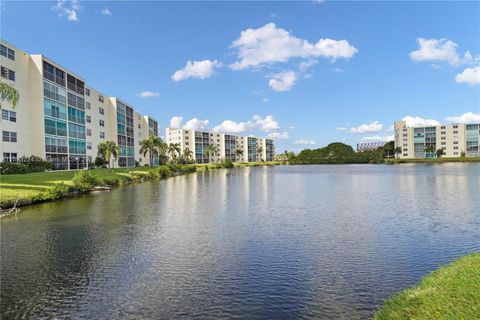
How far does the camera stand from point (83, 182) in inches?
1722

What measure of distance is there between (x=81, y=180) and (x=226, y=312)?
39.0 metres

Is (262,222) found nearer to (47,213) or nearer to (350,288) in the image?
(350,288)

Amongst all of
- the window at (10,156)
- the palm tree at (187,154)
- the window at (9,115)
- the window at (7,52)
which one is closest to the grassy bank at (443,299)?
the window at (10,156)

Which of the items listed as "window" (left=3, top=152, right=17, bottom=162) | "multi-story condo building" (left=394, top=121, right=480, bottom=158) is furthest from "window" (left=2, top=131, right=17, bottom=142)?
"multi-story condo building" (left=394, top=121, right=480, bottom=158)

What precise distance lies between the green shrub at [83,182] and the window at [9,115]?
18.6 m

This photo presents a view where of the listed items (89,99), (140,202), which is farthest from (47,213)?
(89,99)

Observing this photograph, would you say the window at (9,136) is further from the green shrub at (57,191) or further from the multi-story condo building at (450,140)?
the multi-story condo building at (450,140)

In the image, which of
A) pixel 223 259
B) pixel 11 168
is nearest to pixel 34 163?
pixel 11 168

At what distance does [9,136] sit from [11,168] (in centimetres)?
862

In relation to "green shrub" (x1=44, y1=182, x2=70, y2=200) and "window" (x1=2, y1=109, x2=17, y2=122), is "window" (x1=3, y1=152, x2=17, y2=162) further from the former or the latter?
"green shrub" (x1=44, y1=182, x2=70, y2=200)

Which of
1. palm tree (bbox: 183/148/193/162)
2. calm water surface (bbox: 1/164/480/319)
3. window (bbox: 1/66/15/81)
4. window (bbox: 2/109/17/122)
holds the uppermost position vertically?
window (bbox: 1/66/15/81)

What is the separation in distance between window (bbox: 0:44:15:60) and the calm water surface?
36.4 m

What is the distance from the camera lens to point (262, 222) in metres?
24.0

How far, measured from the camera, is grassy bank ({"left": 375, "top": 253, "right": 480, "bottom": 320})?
808 cm
